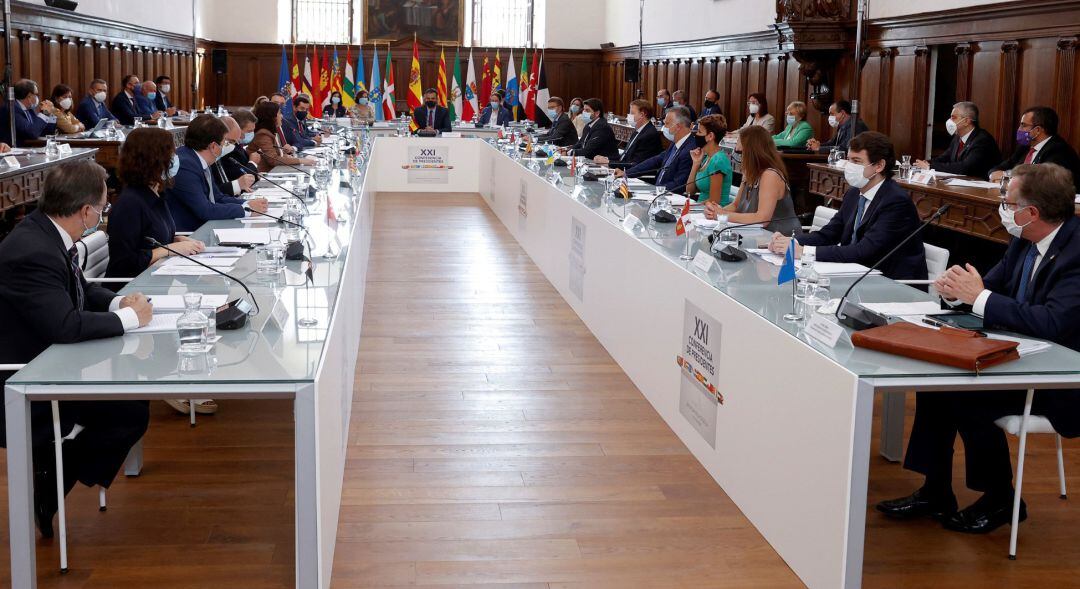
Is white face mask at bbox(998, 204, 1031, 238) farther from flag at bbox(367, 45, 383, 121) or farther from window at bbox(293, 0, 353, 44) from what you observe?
window at bbox(293, 0, 353, 44)

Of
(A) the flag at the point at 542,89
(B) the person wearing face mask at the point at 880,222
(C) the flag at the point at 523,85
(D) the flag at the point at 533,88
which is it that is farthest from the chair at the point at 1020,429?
(A) the flag at the point at 542,89

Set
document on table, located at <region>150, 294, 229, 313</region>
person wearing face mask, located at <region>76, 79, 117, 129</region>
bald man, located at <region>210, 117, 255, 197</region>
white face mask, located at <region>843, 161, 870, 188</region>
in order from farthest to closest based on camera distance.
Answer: person wearing face mask, located at <region>76, 79, 117, 129</region> < bald man, located at <region>210, 117, 255, 197</region> < white face mask, located at <region>843, 161, 870, 188</region> < document on table, located at <region>150, 294, 229, 313</region>

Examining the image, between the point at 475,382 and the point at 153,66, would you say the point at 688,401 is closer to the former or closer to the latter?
the point at 475,382

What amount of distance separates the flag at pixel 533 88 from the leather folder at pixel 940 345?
50.3 feet

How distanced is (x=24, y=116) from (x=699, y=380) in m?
8.76

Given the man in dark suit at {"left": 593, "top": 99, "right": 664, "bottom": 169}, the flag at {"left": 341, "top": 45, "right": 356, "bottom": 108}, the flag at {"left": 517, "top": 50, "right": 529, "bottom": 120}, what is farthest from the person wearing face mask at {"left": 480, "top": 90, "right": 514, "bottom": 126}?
the man in dark suit at {"left": 593, "top": 99, "right": 664, "bottom": 169}

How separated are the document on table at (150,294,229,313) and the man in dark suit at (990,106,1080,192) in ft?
18.1

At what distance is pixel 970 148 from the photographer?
26.4ft

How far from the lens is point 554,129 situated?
44.4 feet

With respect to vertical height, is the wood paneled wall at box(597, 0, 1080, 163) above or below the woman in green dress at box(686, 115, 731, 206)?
above

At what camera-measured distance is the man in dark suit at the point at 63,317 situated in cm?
292

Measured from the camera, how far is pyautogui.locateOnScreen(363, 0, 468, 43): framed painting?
69.1 ft

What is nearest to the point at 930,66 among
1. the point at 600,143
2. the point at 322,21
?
the point at 600,143

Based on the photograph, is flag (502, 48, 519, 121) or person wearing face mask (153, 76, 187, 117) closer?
person wearing face mask (153, 76, 187, 117)
